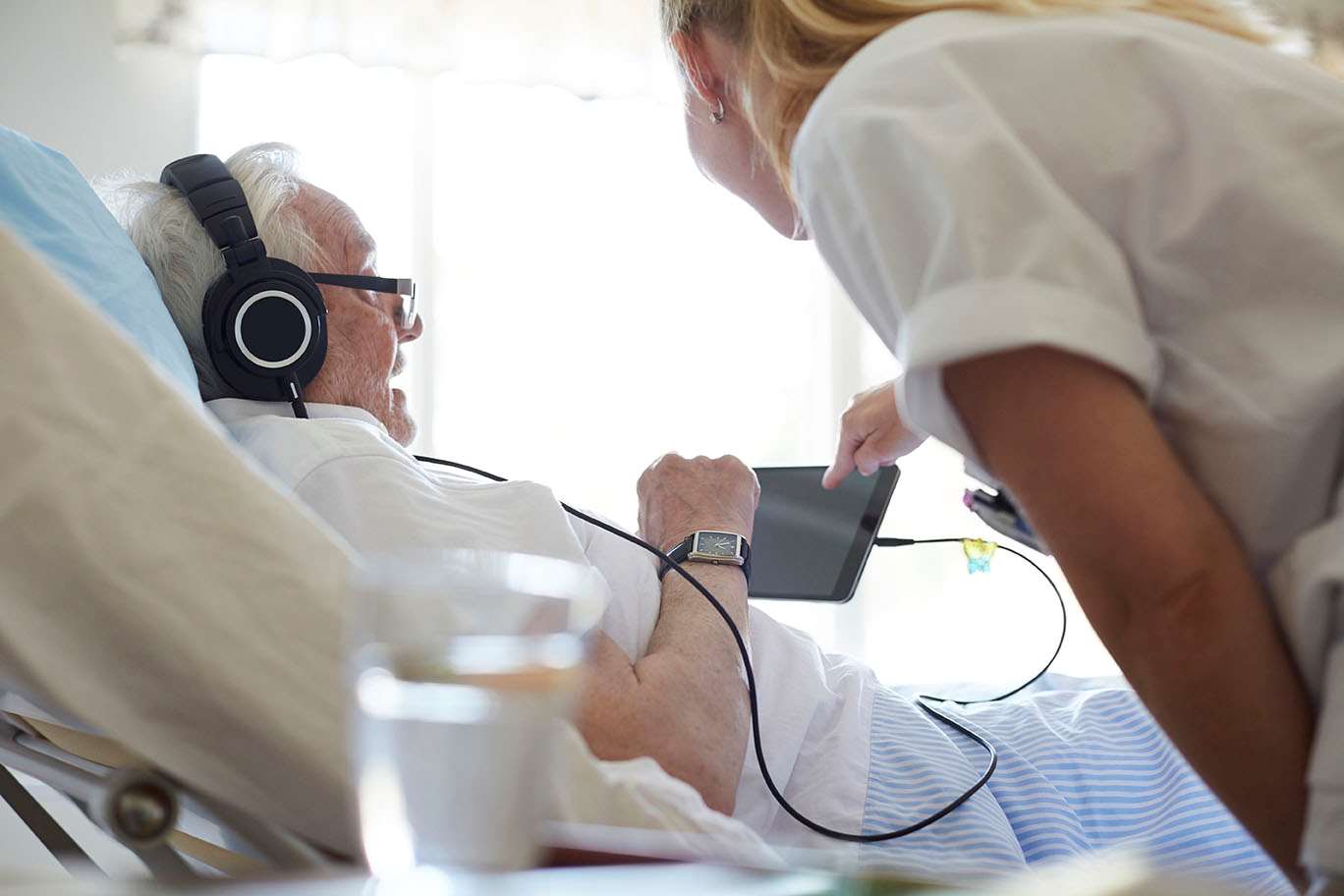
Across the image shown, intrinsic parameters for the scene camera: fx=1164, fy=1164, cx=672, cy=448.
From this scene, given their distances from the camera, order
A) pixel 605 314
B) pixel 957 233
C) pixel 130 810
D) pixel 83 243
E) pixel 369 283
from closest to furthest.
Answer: pixel 130 810 < pixel 957 233 < pixel 83 243 < pixel 369 283 < pixel 605 314

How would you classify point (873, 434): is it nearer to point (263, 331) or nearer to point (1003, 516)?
point (1003, 516)

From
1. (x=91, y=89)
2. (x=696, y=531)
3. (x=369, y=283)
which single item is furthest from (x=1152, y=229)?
(x=91, y=89)

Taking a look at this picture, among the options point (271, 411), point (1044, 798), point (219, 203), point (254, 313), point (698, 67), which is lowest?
point (1044, 798)

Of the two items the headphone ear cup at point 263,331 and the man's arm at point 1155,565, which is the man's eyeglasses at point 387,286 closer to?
the headphone ear cup at point 263,331

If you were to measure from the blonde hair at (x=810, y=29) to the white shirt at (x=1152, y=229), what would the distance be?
0.09m

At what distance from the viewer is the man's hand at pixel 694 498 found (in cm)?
126

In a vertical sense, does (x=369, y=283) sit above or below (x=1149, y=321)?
below

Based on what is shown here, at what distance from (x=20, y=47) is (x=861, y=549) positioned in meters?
2.57

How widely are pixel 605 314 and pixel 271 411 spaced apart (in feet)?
6.12

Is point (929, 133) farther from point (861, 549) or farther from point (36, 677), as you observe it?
point (861, 549)

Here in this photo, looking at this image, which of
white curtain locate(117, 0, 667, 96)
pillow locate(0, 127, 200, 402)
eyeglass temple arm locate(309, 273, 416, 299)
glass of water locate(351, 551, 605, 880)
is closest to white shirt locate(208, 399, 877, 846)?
pillow locate(0, 127, 200, 402)

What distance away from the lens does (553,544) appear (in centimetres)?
104

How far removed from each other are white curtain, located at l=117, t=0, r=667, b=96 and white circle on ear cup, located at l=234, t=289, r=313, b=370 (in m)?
1.88

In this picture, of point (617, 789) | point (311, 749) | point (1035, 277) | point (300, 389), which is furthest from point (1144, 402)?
point (300, 389)
